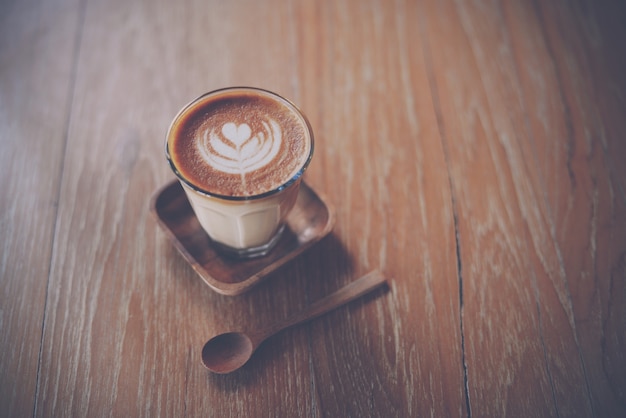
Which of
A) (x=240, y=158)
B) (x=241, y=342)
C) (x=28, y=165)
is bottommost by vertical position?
(x=241, y=342)

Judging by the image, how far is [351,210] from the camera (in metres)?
1.07

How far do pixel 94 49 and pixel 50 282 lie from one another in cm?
61

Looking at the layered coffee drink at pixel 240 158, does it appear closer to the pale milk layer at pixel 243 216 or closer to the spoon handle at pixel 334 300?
the pale milk layer at pixel 243 216

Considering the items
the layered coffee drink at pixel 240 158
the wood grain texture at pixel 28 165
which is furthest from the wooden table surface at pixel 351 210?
the layered coffee drink at pixel 240 158

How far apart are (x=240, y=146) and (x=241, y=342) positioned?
13.7 inches

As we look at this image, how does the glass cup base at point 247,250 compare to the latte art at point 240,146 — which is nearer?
the latte art at point 240,146

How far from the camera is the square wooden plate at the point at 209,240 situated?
931 mm

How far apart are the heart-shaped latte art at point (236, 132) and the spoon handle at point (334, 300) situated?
33 centimetres

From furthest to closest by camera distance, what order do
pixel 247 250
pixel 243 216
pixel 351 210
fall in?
pixel 351 210
pixel 247 250
pixel 243 216

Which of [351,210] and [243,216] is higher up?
[243,216]

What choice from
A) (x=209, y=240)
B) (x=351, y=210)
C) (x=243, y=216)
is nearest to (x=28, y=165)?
(x=209, y=240)

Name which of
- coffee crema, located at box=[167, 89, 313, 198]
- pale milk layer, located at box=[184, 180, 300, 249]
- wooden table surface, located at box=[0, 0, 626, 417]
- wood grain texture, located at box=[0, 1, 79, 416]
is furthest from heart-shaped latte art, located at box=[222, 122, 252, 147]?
wood grain texture, located at box=[0, 1, 79, 416]

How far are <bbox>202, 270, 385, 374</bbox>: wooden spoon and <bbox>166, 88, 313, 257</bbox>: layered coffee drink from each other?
16 centimetres

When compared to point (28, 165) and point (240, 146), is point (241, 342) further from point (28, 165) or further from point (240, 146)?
point (28, 165)
